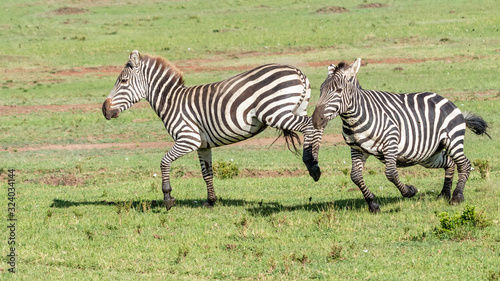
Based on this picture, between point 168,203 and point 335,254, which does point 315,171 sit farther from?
point 168,203

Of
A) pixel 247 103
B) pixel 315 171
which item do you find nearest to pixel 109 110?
pixel 247 103

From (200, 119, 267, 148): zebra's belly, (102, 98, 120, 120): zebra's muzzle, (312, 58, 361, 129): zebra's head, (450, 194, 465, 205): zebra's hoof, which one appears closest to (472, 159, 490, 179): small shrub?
(450, 194, 465, 205): zebra's hoof

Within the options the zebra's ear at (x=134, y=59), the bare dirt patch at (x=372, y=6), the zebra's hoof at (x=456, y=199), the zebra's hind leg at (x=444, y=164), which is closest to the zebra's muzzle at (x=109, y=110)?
the zebra's ear at (x=134, y=59)

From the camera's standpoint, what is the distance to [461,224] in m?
8.76

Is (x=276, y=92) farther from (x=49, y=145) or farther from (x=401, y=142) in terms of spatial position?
(x=49, y=145)

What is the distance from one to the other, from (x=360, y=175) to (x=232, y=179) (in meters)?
5.23

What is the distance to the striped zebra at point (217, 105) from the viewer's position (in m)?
10.4

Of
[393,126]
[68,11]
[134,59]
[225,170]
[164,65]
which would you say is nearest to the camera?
[393,126]

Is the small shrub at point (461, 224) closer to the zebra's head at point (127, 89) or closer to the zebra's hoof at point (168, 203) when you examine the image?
the zebra's hoof at point (168, 203)

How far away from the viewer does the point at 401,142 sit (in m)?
10.0

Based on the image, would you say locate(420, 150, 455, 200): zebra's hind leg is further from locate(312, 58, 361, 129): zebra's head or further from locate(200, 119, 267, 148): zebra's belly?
locate(200, 119, 267, 148): zebra's belly

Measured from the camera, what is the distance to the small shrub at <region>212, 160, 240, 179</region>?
1491 cm

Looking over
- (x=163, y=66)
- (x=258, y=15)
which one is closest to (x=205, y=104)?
(x=163, y=66)

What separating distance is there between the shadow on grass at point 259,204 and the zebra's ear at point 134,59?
2347 mm
